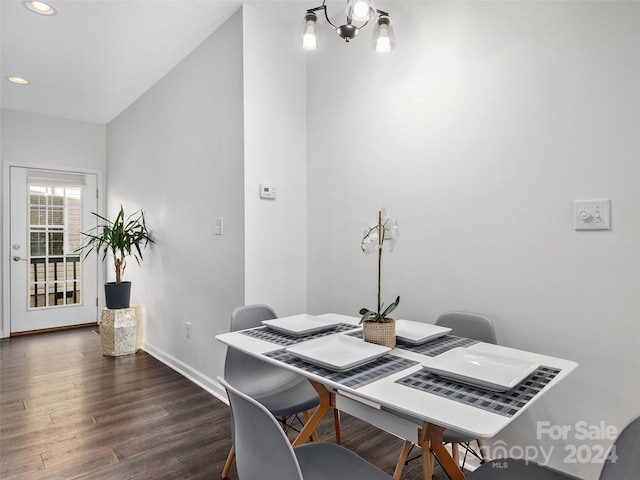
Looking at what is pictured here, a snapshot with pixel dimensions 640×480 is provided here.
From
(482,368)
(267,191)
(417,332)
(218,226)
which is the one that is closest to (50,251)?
(218,226)

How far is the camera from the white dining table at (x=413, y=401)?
2.89 ft

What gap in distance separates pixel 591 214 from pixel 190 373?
114 inches

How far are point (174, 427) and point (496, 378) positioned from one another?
1.97 meters

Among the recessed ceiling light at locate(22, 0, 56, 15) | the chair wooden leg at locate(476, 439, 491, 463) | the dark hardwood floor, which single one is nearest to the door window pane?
the dark hardwood floor

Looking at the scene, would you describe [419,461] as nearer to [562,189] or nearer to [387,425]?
[387,425]

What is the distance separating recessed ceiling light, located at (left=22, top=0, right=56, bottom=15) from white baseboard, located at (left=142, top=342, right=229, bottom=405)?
2.71 meters

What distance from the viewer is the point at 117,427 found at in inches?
89.5

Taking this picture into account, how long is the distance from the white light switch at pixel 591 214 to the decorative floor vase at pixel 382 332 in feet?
2.82

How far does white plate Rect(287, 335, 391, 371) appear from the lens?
120 centimetres

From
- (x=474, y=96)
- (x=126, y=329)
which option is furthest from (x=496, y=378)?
(x=126, y=329)

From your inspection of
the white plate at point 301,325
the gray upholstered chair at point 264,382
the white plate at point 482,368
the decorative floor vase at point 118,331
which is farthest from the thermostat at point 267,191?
the decorative floor vase at point 118,331

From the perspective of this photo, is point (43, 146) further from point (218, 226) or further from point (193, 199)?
point (218, 226)

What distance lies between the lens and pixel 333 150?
2607 mm

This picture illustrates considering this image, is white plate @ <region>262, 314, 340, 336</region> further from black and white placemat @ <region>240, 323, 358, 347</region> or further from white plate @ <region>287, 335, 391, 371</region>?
white plate @ <region>287, 335, 391, 371</region>
